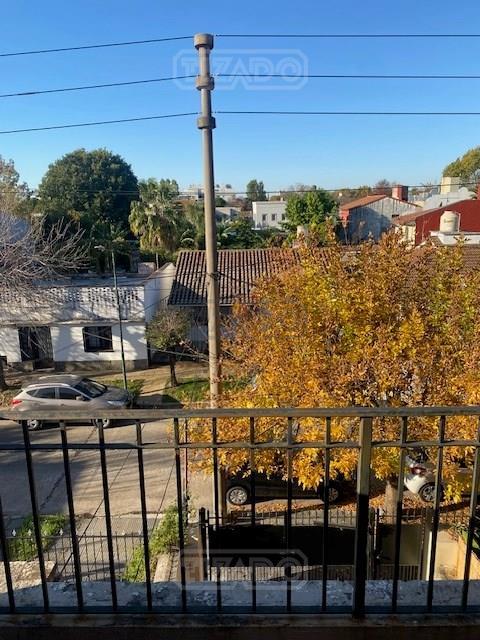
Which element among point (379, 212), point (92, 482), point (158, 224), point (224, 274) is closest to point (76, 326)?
point (224, 274)

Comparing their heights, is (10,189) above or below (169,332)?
above

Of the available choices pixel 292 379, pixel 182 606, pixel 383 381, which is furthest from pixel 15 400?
pixel 182 606

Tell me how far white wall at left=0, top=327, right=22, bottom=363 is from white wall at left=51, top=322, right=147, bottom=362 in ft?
4.50

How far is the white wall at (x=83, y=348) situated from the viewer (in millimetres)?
16750

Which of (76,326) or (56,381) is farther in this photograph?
(76,326)

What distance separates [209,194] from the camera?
21.9 feet

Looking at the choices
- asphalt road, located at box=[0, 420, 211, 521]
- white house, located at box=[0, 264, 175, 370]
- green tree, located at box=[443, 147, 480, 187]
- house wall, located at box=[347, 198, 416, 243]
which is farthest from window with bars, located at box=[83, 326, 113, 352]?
green tree, located at box=[443, 147, 480, 187]

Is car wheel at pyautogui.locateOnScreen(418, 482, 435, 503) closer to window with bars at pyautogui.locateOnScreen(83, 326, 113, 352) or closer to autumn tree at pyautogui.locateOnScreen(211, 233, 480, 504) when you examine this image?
autumn tree at pyautogui.locateOnScreen(211, 233, 480, 504)

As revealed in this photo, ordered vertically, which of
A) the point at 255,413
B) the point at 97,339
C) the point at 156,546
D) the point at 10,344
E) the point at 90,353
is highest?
the point at 255,413

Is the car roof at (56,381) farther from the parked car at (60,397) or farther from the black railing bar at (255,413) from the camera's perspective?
the black railing bar at (255,413)

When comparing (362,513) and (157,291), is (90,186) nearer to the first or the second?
(157,291)

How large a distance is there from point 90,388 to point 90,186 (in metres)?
32.4

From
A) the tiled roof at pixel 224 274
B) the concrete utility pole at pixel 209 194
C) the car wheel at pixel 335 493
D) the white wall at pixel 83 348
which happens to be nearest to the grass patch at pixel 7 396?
the white wall at pixel 83 348

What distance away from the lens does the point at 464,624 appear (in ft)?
6.61
